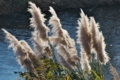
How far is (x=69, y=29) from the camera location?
2152 centimetres

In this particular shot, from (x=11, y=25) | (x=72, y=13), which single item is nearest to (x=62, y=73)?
(x=11, y=25)

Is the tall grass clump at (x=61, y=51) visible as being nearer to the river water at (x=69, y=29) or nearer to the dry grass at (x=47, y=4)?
the river water at (x=69, y=29)

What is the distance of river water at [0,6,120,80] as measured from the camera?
15031 millimetres

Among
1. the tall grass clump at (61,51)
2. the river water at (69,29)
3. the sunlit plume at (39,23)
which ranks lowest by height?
the tall grass clump at (61,51)

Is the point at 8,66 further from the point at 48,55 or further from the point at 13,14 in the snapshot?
the point at 13,14

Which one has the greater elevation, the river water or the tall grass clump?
the river water

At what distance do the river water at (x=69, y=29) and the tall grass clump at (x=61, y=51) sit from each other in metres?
6.72

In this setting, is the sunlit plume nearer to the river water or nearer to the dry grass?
the river water

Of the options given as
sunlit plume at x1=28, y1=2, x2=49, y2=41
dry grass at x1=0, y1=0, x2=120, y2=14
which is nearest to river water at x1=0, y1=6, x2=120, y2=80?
dry grass at x1=0, y1=0, x2=120, y2=14

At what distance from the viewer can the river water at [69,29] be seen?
15.0 metres

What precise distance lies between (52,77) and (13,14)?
22358 mm

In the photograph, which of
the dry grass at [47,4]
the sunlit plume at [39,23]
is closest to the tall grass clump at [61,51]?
the sunlit plume at [39,23]

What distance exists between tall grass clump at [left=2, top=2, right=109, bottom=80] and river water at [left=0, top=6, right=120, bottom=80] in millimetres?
6718

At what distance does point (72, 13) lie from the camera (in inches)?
1074
